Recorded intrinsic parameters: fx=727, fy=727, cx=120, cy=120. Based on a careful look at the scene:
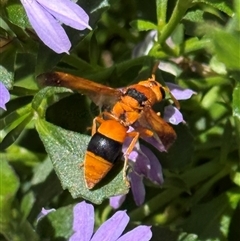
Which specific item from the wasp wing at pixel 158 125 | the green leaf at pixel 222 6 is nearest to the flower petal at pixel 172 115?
the wasp wing at pixel 158 125

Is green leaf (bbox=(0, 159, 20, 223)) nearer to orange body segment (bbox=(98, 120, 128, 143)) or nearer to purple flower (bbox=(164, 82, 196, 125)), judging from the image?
orange body segment (bbox=(98, 120, 128, 143))

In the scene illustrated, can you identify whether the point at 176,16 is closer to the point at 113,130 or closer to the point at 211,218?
the point at 113,130

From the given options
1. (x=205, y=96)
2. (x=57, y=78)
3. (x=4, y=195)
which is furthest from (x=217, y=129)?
(x=4, y=195)

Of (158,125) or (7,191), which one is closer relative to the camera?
(7,191)

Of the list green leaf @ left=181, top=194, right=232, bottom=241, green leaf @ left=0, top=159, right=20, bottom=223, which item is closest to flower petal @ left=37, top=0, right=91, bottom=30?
green leaf @ left=0, top=159, right=20, bottom=223

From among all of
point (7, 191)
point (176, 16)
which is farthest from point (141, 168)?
point (7, 191)

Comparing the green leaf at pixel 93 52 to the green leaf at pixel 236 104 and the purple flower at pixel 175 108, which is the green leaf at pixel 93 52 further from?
the green leaf at pixel 236 104

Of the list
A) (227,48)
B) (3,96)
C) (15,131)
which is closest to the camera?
(227,48)
